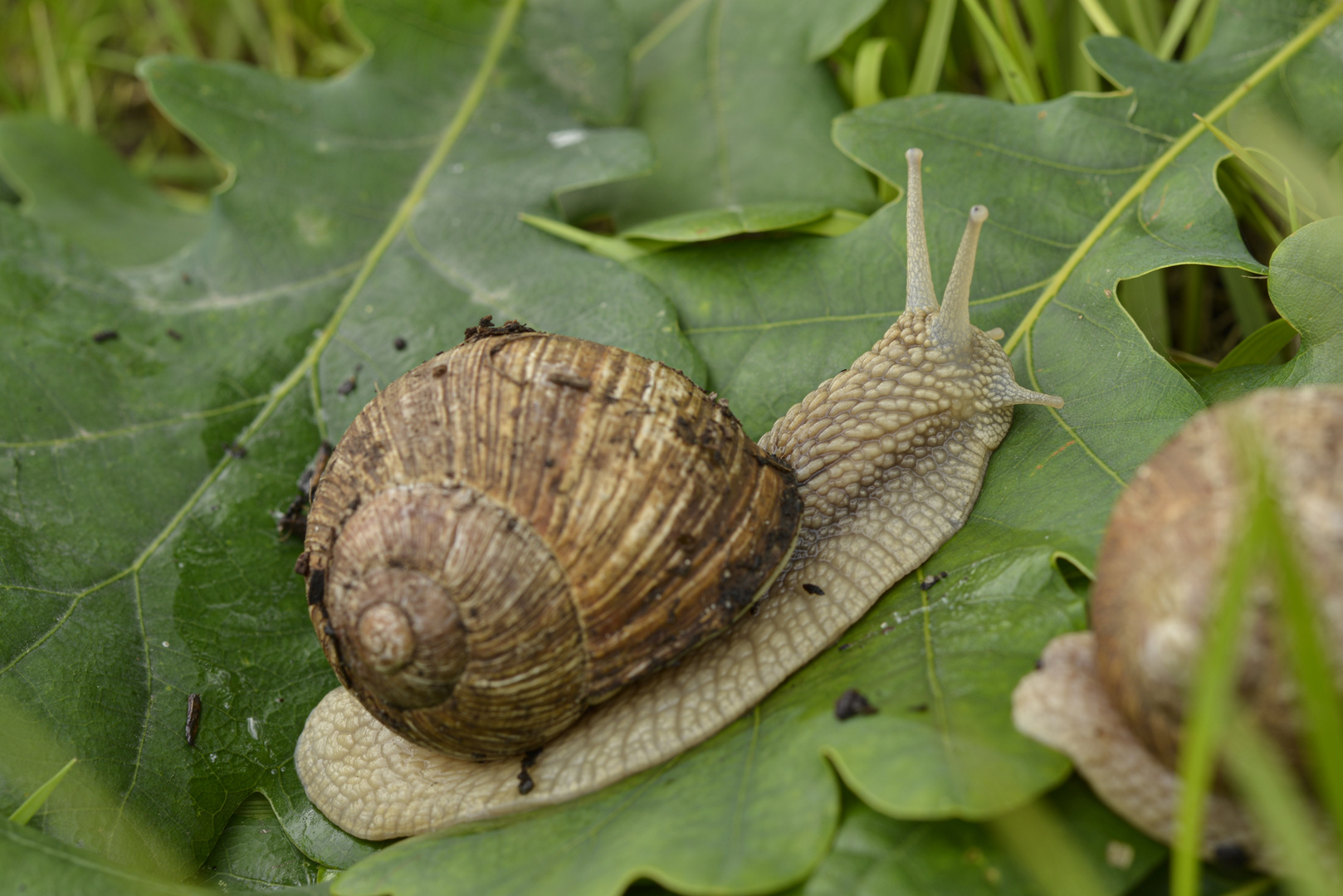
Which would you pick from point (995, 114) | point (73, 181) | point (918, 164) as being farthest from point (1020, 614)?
point (73, 181)

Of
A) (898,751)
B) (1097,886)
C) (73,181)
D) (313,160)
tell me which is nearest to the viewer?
(1097,886)

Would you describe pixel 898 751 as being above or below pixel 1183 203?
below

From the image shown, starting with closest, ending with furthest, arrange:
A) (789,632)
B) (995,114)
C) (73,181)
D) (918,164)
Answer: (789,632)
(918,164)
(995,114)
(73,181)

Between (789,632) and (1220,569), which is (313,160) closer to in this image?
(789,632)

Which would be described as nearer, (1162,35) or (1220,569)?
(1220,569)

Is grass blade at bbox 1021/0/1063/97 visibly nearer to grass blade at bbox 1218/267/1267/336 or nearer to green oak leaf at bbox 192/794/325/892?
grass blade at bbox 1218/267/1267/336

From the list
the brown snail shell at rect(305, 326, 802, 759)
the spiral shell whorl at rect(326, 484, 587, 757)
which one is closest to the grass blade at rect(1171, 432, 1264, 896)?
the brown snail shell at rect(305, 326, 802, 759)

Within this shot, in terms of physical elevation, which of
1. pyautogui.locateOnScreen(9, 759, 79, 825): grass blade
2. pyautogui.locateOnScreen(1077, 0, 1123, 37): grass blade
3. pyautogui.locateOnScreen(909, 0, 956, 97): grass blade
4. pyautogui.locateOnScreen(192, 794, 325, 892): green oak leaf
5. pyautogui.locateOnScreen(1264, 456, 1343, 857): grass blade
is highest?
pyautogui.locateOnScreen(1077, 0, 1123, 37): grass blade

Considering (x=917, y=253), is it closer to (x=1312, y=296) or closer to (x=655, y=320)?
(x=655, y=320)
